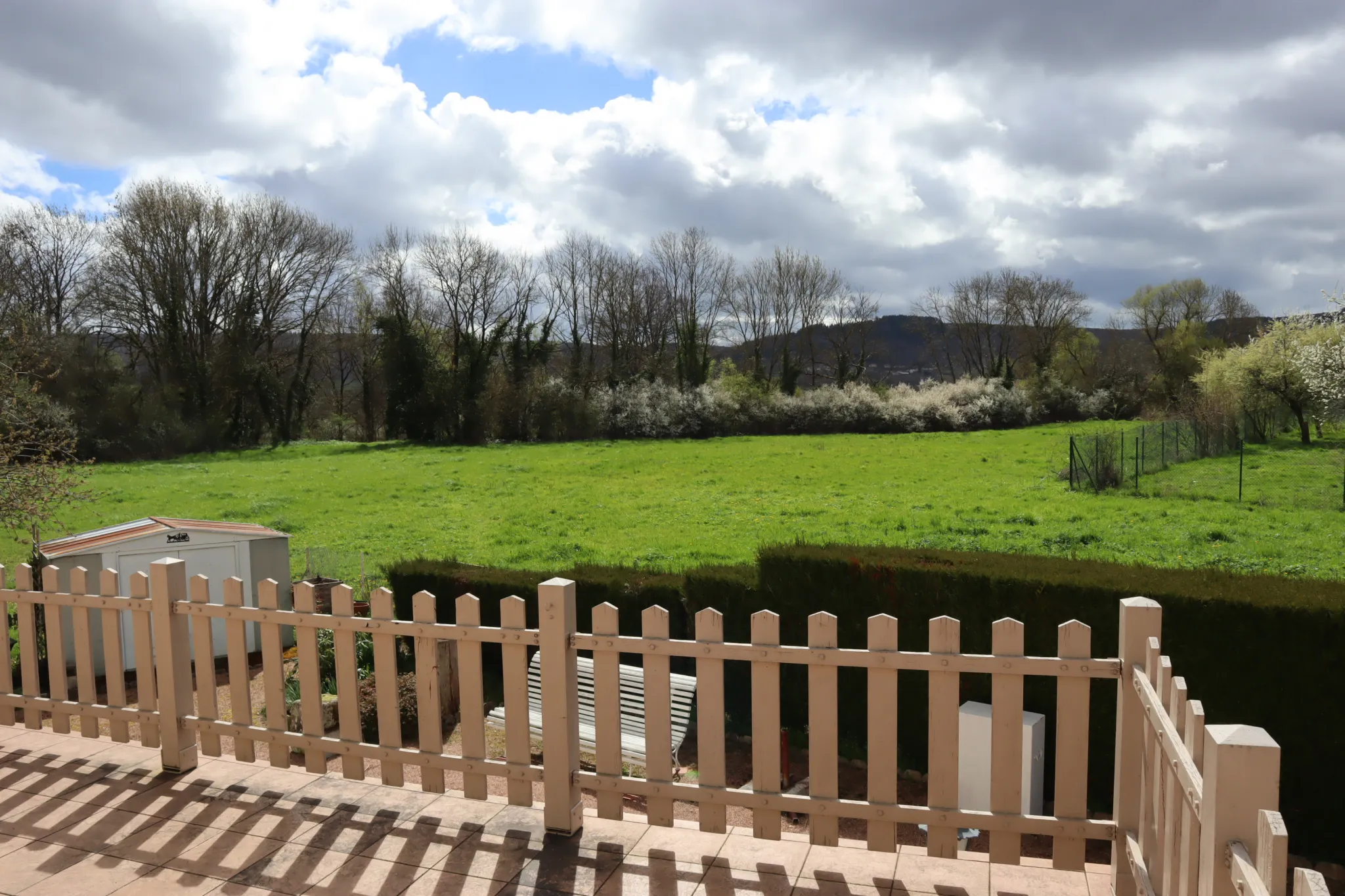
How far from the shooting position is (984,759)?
5.43m

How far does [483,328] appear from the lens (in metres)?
41.2

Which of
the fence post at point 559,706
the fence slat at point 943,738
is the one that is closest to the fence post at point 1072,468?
the fence slat at point 943,738

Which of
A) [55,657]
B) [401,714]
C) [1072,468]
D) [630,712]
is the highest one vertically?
[55,657]

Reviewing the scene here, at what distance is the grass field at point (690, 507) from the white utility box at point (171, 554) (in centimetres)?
58

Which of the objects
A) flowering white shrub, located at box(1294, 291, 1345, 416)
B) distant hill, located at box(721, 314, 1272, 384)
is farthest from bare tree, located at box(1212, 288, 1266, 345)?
flowering white shrub, located at box(1294, 291, 1345, 416)

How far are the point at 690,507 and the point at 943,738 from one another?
49.8 feet

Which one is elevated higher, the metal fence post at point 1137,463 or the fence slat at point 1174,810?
the fence slat at point 1174,810

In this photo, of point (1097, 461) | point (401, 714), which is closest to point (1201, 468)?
point (1097, 461)

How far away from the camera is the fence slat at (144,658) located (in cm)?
470

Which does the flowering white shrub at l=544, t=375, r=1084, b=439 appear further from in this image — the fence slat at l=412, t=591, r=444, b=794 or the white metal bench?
the fence slat at l=412, t=591, r=444, b=794

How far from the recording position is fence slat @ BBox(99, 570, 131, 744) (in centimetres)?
477

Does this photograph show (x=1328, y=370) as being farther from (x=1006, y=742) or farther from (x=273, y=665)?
(x=273, y=665)

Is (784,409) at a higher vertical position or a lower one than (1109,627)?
higher

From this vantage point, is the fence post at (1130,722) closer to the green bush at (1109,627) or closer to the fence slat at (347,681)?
the green bush at (1109,627)
